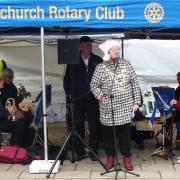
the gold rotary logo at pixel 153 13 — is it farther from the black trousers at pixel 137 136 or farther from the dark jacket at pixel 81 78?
the black trousers at pixel 137 136

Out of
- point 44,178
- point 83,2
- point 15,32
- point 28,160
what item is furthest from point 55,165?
point 15,32

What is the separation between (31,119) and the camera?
8.54m

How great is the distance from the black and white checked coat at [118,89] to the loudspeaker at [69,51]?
1.19 feet

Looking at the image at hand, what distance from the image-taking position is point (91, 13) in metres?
6.24

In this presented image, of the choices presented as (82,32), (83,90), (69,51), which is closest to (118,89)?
(69,51)

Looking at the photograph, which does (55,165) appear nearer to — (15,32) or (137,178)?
(137,178)

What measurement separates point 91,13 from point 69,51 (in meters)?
0.74

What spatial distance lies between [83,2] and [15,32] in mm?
3214

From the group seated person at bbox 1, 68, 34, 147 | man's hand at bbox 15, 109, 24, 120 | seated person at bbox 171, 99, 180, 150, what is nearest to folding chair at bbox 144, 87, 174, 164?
seated person at bbox 171, 99, 180, 150

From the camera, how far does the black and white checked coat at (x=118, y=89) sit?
6586mm

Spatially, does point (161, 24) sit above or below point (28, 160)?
above

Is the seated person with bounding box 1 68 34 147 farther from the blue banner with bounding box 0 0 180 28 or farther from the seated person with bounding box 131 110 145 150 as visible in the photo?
the blue banner with bounding box 0 0 180 28

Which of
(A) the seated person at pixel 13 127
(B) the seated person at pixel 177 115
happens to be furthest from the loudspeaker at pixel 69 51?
(B) the seated person at pixel 177 115

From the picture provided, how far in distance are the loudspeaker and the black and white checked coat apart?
362 millimetres
